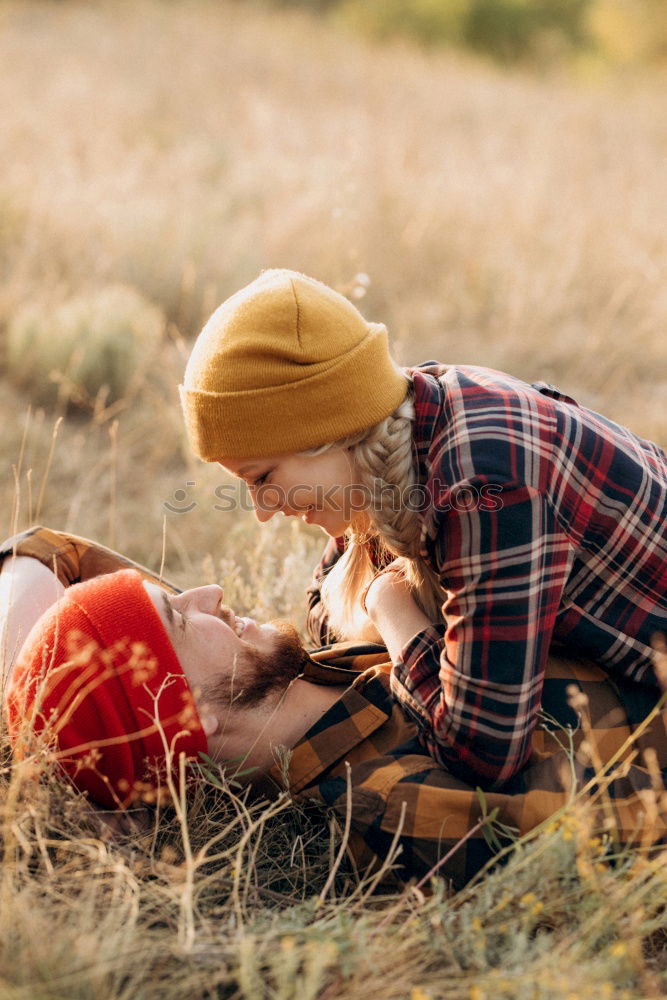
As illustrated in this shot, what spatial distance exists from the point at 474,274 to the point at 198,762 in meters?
4.88

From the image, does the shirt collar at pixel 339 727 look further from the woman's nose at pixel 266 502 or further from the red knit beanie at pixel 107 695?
the woman's nose at pixel 266 502

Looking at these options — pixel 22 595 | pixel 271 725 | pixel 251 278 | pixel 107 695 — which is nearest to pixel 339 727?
pixel 271 725

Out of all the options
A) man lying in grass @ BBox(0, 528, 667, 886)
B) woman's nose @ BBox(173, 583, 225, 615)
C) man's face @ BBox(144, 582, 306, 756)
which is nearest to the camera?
man lying in grass @ BBox(0, 528, 667, 886)

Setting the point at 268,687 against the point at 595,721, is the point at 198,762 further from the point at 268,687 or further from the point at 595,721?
the point at 595,721

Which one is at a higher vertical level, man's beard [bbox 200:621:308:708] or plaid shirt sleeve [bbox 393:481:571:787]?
plaid shirt sleeve [bbox 393:481:571:787]

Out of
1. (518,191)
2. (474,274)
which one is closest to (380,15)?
(518,191)

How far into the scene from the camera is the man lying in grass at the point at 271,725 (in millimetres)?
2062

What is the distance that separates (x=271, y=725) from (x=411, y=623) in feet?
1.57

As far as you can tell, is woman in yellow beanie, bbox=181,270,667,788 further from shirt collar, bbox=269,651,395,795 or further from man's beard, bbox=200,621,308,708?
man's beard, bbox=200,621,308,708

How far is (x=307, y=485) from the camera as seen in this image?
218cm

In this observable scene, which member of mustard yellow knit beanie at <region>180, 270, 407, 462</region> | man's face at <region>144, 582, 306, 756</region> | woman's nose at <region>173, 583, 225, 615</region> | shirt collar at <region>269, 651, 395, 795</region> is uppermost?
mustard yellow knit beanie at <region>180, 270, 407, 462</region>

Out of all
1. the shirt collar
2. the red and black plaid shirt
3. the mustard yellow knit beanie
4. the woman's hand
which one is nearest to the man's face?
the shirt collar

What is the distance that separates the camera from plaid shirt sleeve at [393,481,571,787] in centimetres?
193

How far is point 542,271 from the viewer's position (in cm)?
618
